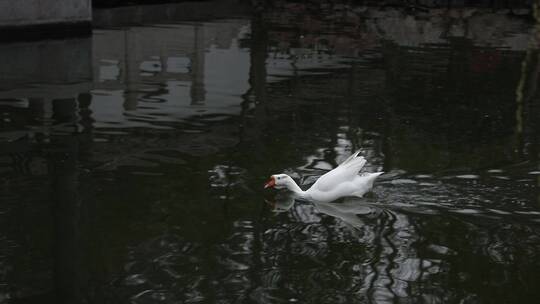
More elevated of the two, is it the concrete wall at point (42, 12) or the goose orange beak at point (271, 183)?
the concrete wall at point (42, 12)

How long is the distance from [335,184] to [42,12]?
1667 cm

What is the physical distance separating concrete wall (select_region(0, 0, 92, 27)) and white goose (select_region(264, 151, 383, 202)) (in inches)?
610

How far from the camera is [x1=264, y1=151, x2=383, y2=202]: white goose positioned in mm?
10648

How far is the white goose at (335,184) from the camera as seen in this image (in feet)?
34.9

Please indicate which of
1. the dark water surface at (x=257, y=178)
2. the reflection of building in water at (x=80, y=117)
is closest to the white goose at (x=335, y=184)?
the dark water surface at (x=257, y=178)

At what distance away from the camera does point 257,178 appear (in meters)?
11.7

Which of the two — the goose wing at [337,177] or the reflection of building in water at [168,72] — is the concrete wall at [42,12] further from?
the goose wing at [337,177]

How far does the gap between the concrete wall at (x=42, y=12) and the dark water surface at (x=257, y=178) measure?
1.44 m

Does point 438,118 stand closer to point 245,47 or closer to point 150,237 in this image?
point 150,237

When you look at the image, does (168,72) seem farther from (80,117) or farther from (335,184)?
(335,184)

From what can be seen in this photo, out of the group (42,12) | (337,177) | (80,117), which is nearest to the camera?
(337,177)

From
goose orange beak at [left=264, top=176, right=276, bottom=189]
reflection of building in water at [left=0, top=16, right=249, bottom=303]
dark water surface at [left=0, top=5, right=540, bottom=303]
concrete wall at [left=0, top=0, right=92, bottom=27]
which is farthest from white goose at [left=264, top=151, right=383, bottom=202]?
concrete wall at [left=0, top=0, right=92, bottom=27]

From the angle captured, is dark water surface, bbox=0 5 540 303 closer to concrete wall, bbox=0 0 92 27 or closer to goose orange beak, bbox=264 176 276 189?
goose orange beak, bbox=264 176 276 189

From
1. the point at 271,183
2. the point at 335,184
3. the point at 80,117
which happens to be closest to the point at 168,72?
the point at 80,117
